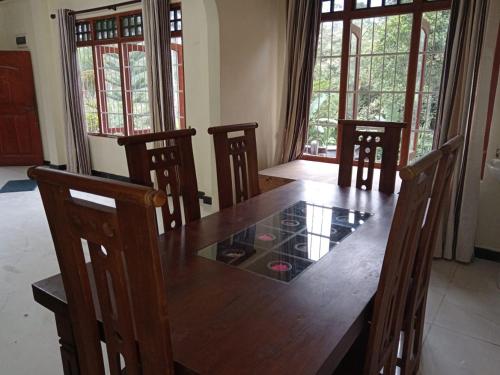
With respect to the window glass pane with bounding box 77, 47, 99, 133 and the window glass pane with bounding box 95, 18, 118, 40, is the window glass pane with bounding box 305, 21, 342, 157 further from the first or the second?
the window glass pane with bounding box 77, 47, 99, 133

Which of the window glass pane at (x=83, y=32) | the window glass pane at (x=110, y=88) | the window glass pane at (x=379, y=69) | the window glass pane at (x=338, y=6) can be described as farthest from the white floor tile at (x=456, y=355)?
the window glass pane at (x=83, y=32)

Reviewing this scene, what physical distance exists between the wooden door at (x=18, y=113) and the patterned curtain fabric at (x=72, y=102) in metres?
1.06

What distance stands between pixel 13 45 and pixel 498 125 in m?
6.93

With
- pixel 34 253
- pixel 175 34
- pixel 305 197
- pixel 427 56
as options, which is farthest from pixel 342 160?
pixel 175 34

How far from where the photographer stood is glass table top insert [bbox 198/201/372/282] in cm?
134

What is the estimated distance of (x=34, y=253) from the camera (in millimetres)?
3164

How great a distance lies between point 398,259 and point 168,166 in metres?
1.13

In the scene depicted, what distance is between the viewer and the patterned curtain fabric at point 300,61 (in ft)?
11.9

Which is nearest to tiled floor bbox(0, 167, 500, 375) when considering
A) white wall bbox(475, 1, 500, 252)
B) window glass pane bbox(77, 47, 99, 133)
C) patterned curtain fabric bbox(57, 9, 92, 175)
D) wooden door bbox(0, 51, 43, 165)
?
white wall bbox(475, 1, 500, 252)

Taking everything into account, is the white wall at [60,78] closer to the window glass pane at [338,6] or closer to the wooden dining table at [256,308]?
the window glass pane at [338,6]

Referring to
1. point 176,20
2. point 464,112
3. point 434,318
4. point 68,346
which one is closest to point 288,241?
point 68,346

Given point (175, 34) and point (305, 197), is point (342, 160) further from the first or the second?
point (175, 34)

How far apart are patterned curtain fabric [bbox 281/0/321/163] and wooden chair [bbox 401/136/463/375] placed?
2.43 m

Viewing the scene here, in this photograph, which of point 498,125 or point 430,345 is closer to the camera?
point 430,345
